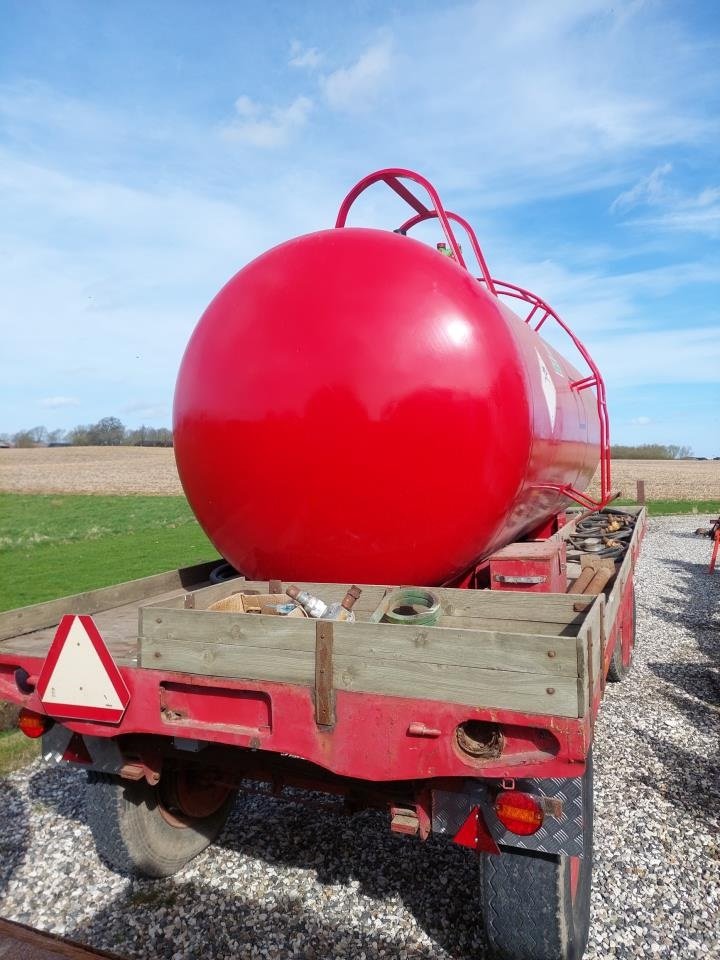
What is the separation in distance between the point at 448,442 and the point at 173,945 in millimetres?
2545

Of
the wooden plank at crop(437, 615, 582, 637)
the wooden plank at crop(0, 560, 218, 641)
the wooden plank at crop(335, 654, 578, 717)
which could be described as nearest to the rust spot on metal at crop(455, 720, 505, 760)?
the wooden plank at crop(335, 654, 578, 717)

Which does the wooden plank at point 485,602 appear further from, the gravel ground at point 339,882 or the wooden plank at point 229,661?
the gravel ground at point 339,882

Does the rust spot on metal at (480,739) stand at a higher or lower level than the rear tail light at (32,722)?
higher

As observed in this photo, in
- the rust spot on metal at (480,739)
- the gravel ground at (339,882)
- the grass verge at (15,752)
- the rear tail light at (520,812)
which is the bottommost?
the grass verge at (15,752)

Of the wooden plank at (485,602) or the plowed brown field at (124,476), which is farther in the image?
the plowed brown field at (124,476)

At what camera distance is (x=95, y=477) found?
46.3 metres

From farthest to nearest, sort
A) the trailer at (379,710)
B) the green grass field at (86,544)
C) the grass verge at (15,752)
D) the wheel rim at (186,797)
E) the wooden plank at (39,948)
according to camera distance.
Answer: the green grass field at (86,544)
the grass verge at (15,752)
the wheel rim at (186,797)
the trailer at (379,710)
the wooden plank at (39,948)

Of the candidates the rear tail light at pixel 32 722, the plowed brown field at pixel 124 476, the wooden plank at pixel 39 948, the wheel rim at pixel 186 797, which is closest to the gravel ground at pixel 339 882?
the wheel rim at pixel 186 797

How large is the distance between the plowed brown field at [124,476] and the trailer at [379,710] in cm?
2658

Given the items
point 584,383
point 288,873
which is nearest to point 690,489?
point 584,383

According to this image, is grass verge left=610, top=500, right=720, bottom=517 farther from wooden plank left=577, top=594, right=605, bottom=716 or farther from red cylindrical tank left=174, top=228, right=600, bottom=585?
wooden plank left=577, top=594, right=605, bottom=716

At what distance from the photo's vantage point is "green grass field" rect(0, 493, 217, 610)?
42.7ft

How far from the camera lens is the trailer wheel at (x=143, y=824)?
10.9ft

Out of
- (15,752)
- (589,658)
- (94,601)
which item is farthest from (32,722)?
(15,752)
